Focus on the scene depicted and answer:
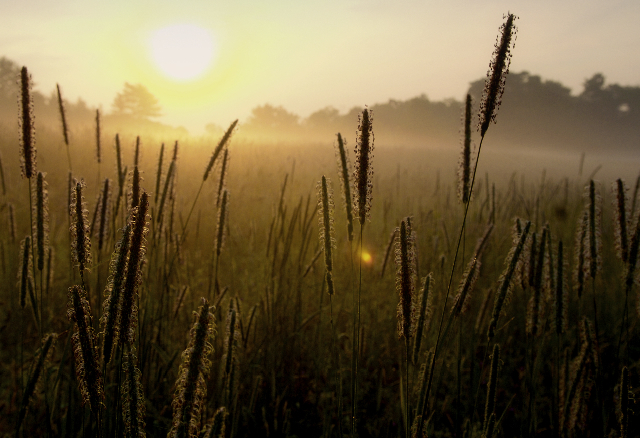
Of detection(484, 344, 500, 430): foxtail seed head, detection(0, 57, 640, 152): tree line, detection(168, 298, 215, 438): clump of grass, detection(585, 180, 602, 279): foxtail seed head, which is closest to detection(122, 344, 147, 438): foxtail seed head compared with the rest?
detection(168, 298, 215, 438): clump of grass

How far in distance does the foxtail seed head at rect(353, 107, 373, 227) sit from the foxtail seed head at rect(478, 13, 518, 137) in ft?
0.94

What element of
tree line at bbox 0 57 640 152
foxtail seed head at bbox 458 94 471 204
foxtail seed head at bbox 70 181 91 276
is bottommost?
foxtail seed head at bbox 70 181 91 276

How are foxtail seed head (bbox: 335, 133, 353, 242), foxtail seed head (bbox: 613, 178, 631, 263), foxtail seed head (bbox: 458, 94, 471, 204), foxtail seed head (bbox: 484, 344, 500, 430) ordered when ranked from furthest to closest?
1. foxtail seed head (bbox: 613, 178, 631, 263)
2. foxtail seed head (bbox: 458, 94, 471, 204)
3. foxtail seed head (bbox: 484, 344, 500, 430)
4. foxtail seed head (bbox: 335, 133, 353, 242)

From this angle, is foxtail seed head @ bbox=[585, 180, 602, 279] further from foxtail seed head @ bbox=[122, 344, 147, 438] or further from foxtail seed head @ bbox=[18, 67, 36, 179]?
foxtail seed head @ bbox=[18, 67, 36, 179]

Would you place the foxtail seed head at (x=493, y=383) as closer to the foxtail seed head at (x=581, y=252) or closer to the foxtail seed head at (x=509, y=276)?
the foxtail seed head at (x=509, y=276)

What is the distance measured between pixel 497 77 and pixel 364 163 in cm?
41

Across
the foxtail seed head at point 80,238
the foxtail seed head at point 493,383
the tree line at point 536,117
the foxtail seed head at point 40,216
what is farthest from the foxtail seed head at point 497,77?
the tree line at point 536,117

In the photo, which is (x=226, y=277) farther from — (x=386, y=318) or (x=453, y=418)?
(x=453, y=418)

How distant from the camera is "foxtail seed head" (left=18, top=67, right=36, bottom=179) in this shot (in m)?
1.33

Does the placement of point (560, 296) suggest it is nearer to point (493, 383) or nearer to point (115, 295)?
point (493, 383)

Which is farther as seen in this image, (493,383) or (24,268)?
(24,268)

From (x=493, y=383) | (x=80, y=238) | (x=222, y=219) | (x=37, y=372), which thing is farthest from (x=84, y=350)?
(x=493, y=383)

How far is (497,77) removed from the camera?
100 cm

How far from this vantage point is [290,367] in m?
2.24
